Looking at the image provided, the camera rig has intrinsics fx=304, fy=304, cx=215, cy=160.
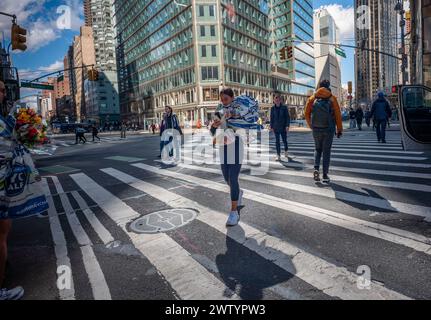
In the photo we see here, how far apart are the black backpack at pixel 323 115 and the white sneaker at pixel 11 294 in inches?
220

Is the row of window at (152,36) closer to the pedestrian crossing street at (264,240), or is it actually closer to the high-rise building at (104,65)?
the high-rise building at (104,65)

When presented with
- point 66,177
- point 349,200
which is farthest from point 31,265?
point 66,177

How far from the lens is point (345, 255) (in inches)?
123

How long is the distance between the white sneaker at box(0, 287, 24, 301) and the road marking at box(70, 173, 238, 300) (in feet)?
3.93

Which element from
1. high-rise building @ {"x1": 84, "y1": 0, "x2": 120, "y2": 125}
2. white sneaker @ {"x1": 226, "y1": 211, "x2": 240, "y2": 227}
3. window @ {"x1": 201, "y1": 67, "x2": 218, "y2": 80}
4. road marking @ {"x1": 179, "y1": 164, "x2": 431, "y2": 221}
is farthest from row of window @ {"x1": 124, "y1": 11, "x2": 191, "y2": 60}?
white sneaker @ {"x1": 226, "y1": 211, "x2": 240, "y2": 227}

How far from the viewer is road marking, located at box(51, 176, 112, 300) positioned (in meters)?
2.72

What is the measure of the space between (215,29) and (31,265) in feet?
186

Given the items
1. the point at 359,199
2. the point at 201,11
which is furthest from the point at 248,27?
the point at 359,199

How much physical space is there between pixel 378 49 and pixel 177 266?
94624 mm

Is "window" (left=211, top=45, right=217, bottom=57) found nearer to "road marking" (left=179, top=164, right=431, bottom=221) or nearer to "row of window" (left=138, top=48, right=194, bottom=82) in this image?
"row of window" (left=138, top=48, right=194, bottom=82)

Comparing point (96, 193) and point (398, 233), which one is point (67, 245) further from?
point (398, 233)

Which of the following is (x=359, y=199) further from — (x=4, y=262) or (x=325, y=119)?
(x=4, y=262)

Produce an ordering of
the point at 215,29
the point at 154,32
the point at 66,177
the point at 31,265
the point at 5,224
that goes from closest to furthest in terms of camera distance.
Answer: the point at 5,224 → the point at 31,265 → the point at 66,177 → the point at 215,29 → the point at 154,32
